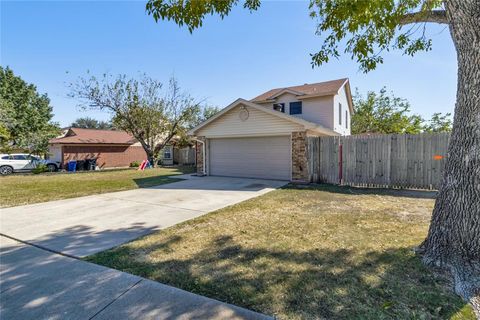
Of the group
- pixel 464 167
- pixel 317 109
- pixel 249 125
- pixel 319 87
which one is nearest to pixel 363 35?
pixel 464 167

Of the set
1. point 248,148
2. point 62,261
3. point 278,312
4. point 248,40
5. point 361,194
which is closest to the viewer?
point 278,312

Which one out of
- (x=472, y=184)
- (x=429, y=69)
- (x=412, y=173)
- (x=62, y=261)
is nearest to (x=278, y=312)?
(x=472, y=184)

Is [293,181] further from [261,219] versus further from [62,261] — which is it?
[62,261]

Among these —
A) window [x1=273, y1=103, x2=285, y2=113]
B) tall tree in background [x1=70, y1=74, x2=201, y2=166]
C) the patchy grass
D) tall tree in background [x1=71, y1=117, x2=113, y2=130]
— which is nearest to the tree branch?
the patchy grass

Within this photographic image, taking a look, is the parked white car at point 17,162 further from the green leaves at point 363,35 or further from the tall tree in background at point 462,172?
the tall tree in background at point 462,172

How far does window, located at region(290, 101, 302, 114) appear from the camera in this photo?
1564 centimetres

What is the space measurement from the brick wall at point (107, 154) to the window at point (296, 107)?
17.2m

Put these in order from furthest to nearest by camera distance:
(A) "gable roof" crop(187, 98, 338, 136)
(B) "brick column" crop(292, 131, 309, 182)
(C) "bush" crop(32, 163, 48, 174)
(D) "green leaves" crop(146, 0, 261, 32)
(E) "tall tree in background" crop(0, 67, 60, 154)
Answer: (E) "tall tree in background" crop(0, 67, 60, 154) < (C) "bush" crop(32, 163, 48, 174) < (B) "brick column" crop(292, 131, 309, 182) < (A) "gable roof" crop(187, 98, 338, 136) < (D) "green leaves" crop(146, 0, 261, 32)

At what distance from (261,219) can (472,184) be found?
11.5 ft

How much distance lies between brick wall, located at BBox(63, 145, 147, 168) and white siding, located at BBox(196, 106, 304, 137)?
13.7m

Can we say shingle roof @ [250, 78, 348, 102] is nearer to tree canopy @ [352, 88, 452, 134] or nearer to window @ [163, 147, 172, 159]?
tree canopy @ [352, 88, 452, 134]

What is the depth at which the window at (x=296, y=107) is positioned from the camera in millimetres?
15635

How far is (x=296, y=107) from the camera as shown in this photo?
15.7 meters

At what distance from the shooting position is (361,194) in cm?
808
